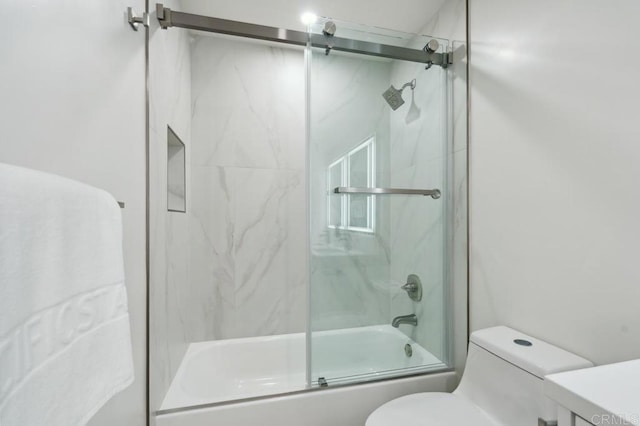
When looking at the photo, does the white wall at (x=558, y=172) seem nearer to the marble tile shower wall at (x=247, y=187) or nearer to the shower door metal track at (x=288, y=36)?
the shower door metal track at (x=288, y=36)

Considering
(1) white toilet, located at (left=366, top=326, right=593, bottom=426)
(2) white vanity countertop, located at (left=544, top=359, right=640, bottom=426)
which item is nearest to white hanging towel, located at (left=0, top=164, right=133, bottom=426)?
(2) white vanity countertop, located at (left=544, top=359, right=640, bottom=426)

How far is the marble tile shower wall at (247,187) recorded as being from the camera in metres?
1.88

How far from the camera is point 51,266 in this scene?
16.1 inches

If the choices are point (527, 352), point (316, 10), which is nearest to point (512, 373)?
point (527, 352)

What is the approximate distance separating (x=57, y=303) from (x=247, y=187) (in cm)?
158

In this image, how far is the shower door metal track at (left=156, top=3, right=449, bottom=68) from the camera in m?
1.25

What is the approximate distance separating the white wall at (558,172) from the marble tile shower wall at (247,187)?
3.85 ft

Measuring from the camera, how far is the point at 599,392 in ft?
1.57

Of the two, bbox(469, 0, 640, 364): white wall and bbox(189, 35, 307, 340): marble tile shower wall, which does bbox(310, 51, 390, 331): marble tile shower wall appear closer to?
bbox(469, 0, 640, 364): white wall

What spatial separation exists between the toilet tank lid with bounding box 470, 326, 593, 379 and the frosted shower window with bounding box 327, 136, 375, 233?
0.70 meters

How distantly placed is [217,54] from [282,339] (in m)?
2.05

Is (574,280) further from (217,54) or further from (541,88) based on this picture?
(217,54)

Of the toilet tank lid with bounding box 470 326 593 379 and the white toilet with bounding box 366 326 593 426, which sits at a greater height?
the toilet tank lid with bounding box 470 326 593 379

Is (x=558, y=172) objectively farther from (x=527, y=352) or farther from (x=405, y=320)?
(x=405, y=320)
